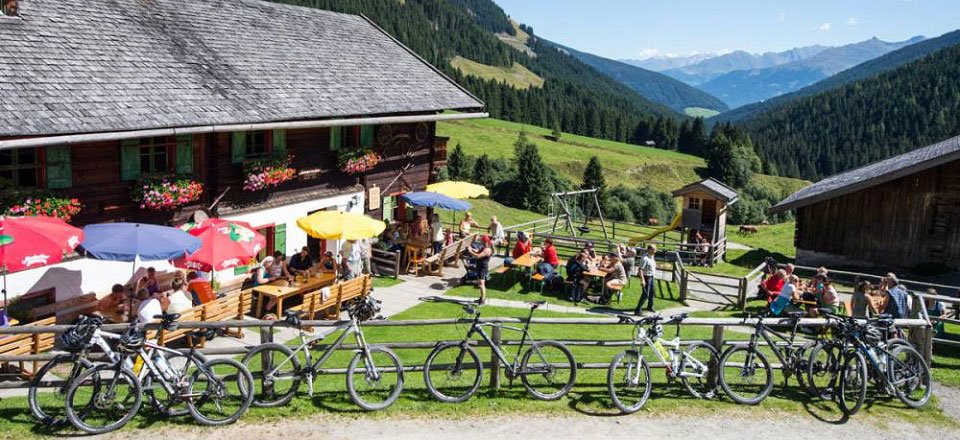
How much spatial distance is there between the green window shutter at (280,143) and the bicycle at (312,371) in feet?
33.3

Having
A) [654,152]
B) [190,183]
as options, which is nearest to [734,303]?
[190,183]

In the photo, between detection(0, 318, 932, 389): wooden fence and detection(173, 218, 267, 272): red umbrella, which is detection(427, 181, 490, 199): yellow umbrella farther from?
detection(0, 318, 932, 389): wooden fence

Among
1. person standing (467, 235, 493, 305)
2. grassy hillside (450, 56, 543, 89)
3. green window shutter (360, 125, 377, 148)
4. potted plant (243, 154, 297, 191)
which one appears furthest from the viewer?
grassy hillside (450, 56, 543, 89)

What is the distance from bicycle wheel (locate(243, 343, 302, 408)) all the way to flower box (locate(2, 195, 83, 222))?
6.64 m

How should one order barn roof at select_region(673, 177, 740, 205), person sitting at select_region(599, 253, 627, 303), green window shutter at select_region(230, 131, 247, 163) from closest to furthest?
green window shutter at select_region(230, 131, 247, 163), person sitting at select_region(599, 253, 627, 303), barn roof at select_region(673, 177, 740, 205)

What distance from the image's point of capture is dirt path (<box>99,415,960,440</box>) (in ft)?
28.8

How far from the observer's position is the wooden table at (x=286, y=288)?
15359 mm

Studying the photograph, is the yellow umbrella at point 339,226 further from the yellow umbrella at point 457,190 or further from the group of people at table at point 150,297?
the yellow umbrella at point 457,190

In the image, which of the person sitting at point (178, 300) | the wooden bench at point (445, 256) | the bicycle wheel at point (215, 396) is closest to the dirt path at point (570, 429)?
the bicycle wheel at point (215, 396)

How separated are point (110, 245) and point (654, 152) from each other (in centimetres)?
10718

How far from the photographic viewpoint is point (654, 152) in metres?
115

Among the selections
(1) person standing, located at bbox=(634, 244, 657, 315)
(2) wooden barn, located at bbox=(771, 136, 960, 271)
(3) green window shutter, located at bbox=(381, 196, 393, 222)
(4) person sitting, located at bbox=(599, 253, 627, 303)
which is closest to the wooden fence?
(1) person standing, located at bbox=(634, 244, 657, 315)

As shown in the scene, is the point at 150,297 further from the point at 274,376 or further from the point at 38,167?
the point at 274,376

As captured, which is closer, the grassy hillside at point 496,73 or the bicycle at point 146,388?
the bicycle at point 146,388
